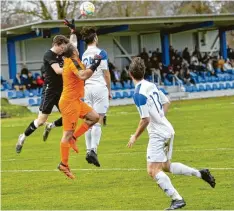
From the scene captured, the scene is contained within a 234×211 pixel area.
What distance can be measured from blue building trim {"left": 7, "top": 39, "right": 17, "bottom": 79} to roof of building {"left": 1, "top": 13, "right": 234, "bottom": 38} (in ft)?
2.20

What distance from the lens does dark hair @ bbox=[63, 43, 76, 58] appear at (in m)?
13.1

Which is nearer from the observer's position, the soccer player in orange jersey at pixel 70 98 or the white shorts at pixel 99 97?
the soccer player in orange jersey at pixel 70 98

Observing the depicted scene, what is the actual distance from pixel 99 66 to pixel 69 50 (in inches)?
72.5

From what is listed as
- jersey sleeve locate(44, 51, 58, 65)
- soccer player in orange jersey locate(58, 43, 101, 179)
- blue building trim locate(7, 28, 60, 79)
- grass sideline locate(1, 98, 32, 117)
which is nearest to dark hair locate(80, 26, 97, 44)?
jersey sleeve locate(44, 51, 58, 65)

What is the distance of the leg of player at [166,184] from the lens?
33.0ft

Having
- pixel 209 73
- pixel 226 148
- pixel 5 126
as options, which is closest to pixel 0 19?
pixel 209 73

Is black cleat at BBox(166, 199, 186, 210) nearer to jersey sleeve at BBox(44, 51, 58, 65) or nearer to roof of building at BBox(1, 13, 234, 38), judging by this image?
jersey sleeve at BBox(44, 51, 58, 65)

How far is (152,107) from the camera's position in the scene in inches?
406

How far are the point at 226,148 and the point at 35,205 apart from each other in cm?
685

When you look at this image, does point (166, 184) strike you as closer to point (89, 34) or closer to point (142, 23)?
point (89, 34)

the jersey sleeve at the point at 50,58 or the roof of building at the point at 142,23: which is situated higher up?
the roof of building at the point at 142,23

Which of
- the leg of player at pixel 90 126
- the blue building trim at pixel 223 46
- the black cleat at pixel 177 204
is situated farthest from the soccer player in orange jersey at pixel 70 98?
the blue building trim at pixel 223 46

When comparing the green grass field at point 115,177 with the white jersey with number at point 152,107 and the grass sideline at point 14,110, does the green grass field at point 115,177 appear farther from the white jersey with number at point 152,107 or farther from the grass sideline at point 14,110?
the grass sideline at point 14,110

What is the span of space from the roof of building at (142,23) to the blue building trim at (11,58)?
2.20 feet
